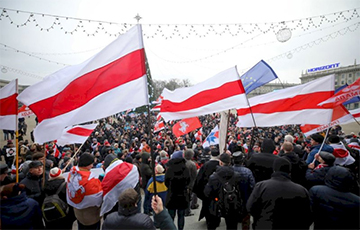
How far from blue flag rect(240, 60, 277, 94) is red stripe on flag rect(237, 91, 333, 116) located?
1188mm

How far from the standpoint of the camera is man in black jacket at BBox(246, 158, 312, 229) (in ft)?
8.68

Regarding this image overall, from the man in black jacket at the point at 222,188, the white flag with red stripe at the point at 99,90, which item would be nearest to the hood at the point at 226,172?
the man in black jacket at the point at 222,188

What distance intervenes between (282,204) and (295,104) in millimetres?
3403

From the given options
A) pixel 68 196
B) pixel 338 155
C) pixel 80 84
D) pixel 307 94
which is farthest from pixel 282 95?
pixel 68 196

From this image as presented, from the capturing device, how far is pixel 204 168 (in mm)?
4094

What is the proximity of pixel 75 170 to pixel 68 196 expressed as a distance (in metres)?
0.39

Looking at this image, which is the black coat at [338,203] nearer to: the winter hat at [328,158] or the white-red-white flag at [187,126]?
the winter hat at [328,158]

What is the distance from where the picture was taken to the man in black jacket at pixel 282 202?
2.65 m

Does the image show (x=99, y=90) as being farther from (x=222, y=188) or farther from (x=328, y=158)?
(x=328, y=158)

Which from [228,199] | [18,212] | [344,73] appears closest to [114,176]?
[18,212]

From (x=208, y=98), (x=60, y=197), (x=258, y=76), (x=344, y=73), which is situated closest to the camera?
(x=60, y=197)

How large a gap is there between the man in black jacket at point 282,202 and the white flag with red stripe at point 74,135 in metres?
4.95

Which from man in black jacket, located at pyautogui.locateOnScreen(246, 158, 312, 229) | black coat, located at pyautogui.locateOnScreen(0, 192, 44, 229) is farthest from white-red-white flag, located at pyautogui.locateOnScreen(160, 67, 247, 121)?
black coat, located at pyautogui.locateOnScreen(0, 192, 44, 229)

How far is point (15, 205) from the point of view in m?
2.79
